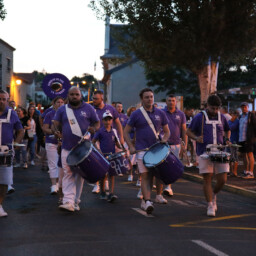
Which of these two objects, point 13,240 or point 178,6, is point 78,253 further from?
point 178,6

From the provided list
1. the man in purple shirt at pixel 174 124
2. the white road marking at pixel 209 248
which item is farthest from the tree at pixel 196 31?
the white road marking at pixel 209 248

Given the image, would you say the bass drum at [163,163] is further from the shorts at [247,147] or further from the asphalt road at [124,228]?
the shorts at [247,147]

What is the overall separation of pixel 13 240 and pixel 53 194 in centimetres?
456

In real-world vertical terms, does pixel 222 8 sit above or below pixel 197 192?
above

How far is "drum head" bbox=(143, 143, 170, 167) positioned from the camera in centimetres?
882

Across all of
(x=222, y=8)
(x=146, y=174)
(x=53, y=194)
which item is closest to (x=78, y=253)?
(x=146, y=174)

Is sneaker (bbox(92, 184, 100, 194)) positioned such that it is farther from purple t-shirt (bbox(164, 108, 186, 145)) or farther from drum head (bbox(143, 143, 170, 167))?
drum head (bbox(143, 143, 170, 167))

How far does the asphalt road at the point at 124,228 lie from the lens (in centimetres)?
657

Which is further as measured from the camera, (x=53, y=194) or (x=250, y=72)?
(x=250, y=72)

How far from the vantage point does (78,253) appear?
6.32 metres

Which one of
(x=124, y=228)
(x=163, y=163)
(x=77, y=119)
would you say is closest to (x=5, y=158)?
(x=77, y=119)

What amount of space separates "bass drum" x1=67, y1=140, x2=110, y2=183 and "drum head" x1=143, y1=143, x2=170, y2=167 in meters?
0.67

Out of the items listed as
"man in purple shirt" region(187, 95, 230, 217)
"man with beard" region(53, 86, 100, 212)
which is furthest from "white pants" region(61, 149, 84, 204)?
"man in purple shirt" region(187, 95, 230, 217)

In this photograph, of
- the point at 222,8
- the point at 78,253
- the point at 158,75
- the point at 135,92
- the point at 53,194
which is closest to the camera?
the point at 78,253
